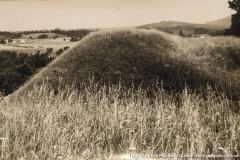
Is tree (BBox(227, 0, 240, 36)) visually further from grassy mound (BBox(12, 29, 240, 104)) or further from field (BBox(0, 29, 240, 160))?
grassy mound (BBox(12, 29, 240, 104))

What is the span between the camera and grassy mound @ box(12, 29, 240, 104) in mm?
16219

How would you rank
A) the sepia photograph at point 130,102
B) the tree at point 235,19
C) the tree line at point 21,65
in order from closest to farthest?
the sepia photograph at point 130,102 → the tree at point 235,19 → the tree line at point 21,65

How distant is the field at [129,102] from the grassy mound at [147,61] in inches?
2.8

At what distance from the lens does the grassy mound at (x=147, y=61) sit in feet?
53.2

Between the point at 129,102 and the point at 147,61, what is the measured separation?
9.45 metres

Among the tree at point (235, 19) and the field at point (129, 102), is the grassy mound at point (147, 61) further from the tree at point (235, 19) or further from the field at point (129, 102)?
the tree at point (235, 19)

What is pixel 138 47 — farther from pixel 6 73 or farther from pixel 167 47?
pixel 6 73

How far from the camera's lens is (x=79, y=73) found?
19.5 meters

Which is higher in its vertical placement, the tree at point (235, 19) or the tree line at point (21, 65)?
the tree at point (235, 19)

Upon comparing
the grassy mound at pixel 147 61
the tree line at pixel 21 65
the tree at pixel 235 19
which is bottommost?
the tree line at pixel 21 65

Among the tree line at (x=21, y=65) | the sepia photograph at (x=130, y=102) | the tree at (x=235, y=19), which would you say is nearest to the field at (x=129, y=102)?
the sepia photograph at (x=130, y=102)

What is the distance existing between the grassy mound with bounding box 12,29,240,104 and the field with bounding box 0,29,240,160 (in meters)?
0.07

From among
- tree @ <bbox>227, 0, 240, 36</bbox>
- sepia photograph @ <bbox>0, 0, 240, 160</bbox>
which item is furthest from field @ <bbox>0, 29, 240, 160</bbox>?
tree @ <bbox>227, 0, 240, 36</bbox>

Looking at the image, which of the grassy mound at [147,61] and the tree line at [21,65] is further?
A: the tree line at [21,65]
